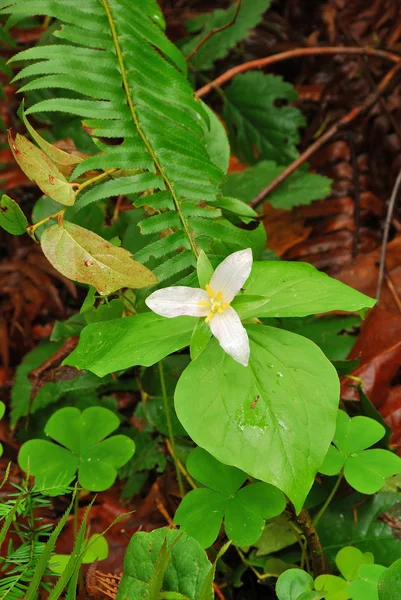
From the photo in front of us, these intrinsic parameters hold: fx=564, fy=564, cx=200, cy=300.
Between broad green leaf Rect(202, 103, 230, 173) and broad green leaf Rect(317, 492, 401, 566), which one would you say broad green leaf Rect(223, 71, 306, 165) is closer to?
broad green leaf Rect(202, 103, 230, 173)

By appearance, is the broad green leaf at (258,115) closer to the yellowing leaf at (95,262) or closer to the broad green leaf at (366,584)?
the yellowing leaf at (95,262)

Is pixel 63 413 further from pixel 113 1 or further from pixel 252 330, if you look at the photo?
pixel 113 1

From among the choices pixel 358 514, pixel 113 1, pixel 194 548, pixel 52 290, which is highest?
pixel 113 1

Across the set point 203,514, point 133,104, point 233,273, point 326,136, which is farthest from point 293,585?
point 326,136

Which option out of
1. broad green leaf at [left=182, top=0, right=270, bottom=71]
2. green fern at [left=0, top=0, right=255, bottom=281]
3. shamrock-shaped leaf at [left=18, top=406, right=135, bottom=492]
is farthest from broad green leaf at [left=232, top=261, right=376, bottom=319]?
broad green leaf at [left=182, top=0, right=270, bottom=71]

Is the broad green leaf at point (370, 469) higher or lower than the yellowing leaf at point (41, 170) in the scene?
lower

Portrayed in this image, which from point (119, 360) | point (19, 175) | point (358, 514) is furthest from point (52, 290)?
point (358, 514)

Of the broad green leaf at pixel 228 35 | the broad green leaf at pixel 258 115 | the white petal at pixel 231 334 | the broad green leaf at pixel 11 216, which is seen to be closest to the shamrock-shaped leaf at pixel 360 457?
the white petal at pixel 231 334
